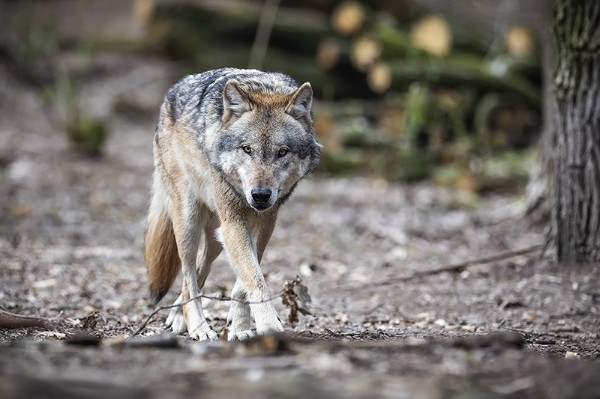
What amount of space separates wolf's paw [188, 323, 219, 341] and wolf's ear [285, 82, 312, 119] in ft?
4.89

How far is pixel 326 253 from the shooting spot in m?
8.67

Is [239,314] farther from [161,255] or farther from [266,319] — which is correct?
[161,255]

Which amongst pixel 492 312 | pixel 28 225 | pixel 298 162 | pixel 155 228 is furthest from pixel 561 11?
pixel 28 225

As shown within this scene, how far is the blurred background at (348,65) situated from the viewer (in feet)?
42.7

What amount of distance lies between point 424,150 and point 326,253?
4724 mm

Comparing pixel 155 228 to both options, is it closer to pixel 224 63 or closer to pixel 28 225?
pixel 28 225

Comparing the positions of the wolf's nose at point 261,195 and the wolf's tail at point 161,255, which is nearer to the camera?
the wolf's nose at point 261,195

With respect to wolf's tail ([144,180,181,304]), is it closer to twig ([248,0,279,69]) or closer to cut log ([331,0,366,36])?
twig ([248,0,279,69])

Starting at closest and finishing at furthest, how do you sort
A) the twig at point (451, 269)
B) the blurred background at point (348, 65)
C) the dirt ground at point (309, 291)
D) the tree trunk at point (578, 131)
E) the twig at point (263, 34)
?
the dirt ground at point (309, 291), the tree trunk at point (578, 131), the twig at point (451, 269), the blurred background at point (348, 65), the twig at point (263, 34)

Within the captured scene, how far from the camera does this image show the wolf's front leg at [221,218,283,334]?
16.3ft

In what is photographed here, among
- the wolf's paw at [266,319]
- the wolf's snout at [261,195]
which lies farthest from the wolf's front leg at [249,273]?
the wolf's snout at [261,195]

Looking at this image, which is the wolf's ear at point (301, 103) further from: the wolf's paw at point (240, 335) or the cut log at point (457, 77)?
the cut log at point (457, 77)

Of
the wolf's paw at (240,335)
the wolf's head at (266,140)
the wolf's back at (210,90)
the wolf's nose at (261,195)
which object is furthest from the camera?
the wolf's back at (210,90)

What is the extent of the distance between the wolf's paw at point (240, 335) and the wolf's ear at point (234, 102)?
4.49 feet
